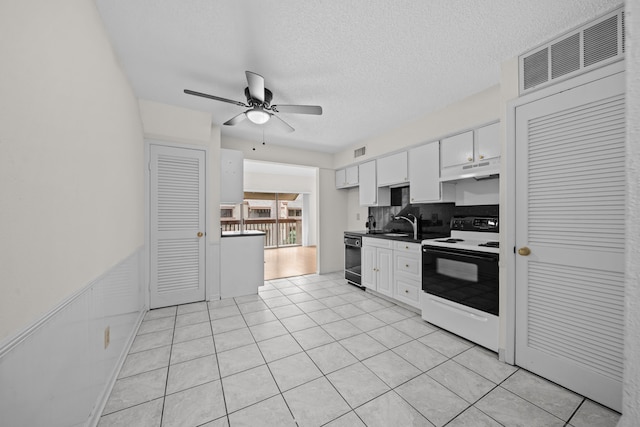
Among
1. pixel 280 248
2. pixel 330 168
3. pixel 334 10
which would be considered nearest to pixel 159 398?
pixel 334 10

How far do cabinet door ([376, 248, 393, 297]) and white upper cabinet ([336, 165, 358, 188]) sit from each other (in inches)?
62.5

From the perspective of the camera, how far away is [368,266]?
3555 mm

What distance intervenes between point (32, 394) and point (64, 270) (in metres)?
0.47

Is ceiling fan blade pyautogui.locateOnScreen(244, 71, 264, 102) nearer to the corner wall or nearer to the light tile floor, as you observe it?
the corner wall

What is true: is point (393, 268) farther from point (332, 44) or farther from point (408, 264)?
point (332, 44)

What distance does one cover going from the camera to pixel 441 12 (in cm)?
148

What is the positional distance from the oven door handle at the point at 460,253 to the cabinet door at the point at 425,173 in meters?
0.72

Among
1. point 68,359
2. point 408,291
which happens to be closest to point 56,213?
point 68,359

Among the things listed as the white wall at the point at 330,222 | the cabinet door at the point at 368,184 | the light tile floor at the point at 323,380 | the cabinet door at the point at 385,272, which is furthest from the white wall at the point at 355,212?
the light tile floor at the point at 323,380

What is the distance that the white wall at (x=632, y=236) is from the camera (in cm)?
64

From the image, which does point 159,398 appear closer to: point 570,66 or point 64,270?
point 64,270

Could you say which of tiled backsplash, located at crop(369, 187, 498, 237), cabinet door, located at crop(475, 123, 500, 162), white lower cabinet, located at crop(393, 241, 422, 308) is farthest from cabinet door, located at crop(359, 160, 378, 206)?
cabinet door, located at crop(475, 123, 500, 162)

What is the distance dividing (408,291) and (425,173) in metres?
1.53

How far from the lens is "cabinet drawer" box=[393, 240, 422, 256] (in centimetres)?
279
